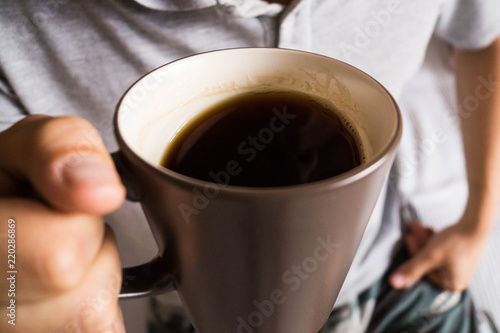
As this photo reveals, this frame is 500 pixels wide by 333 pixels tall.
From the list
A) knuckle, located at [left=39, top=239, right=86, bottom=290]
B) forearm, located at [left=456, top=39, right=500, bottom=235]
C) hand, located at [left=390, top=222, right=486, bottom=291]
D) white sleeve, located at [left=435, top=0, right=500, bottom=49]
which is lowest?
hand, located at [left=390, top=222, right=486, bottom=291]

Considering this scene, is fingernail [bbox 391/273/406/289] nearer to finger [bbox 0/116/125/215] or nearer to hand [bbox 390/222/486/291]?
hand [bbox 390/222/486/291]

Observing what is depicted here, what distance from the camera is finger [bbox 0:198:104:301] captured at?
9.2 inches

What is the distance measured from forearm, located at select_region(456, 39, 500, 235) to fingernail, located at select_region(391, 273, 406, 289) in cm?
18

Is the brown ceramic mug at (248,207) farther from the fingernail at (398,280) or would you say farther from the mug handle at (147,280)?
the fingernail at (398,280)

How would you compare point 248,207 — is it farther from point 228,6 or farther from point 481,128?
→ point 481,128

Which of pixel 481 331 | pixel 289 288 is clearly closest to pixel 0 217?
pixel 289 288

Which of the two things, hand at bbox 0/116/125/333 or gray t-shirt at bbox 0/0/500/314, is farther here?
gray t-shirt at bbox 0/0/500/314

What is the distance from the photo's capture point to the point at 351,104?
31 cm
